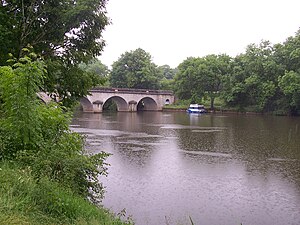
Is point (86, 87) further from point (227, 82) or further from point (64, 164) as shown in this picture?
point (227, 82)

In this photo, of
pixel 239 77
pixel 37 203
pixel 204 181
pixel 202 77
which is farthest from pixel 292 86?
pixel 37 203

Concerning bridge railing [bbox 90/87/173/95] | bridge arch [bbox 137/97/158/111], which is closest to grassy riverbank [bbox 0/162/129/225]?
bridge railing [bbox 90/87/173/95]

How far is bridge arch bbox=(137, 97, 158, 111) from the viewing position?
2825 inches

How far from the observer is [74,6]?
39.9 feet

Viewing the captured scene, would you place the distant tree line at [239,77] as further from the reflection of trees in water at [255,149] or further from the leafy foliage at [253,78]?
the reflection of trees in water at [255,149]

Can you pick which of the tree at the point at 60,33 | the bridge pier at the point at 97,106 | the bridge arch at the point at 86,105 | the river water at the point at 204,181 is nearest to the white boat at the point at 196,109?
the bridge pier at the point at 97,106

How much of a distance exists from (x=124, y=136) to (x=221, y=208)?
53.4ft

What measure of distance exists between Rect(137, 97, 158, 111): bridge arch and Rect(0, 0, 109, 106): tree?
57.9 metres

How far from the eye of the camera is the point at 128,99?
216 ft

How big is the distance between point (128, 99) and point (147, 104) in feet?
31.6

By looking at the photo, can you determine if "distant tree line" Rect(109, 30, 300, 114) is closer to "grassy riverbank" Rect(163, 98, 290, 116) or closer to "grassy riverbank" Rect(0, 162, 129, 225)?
"grassy riverbank" Rect(163, 98, 290, 116)

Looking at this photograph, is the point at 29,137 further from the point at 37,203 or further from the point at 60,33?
the point at 60,33

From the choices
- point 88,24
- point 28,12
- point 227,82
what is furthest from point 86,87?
point 227,82

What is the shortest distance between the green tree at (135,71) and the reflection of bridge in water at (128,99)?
400cm
